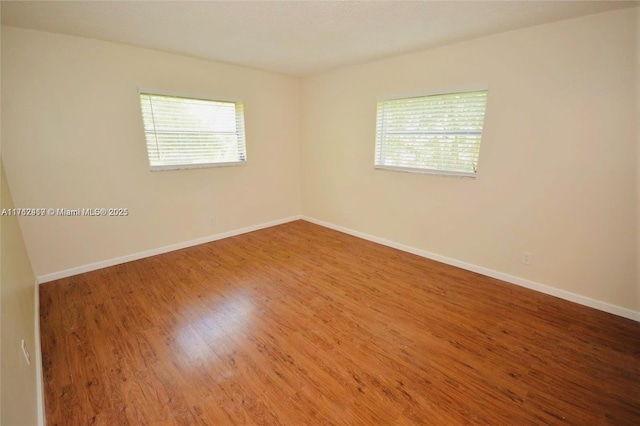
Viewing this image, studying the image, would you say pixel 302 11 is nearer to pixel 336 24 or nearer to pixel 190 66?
pixel 336 24

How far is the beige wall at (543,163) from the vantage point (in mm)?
2229

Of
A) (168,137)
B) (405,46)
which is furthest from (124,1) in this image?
(405,46)

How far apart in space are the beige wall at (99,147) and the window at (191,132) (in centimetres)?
11

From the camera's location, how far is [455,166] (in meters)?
3.13

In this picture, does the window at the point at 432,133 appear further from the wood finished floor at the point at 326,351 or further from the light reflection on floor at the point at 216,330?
the light reflection on floor at the point at 216,330

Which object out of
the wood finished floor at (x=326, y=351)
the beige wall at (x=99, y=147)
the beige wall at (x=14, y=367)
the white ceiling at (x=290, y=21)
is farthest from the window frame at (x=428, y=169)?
the beige wall at (x=14, y=367)

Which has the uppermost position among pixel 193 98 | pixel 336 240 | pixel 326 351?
pixel 193 98

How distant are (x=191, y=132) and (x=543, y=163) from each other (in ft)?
13.1

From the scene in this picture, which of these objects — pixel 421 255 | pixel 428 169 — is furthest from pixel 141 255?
pixel 428 169

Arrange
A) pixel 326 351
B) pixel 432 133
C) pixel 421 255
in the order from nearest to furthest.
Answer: pixel 326 351, pixel 432 133, pixel 421 255

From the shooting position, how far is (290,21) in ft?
7.79

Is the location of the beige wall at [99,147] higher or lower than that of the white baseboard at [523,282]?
higher

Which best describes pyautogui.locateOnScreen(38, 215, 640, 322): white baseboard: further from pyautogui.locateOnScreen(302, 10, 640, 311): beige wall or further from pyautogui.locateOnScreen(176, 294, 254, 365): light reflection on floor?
pyautogui.locateOnScreen(176, 294, 254, 365): light reflection on floor

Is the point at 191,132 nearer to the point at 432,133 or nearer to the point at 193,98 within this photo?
the point at 193,98
